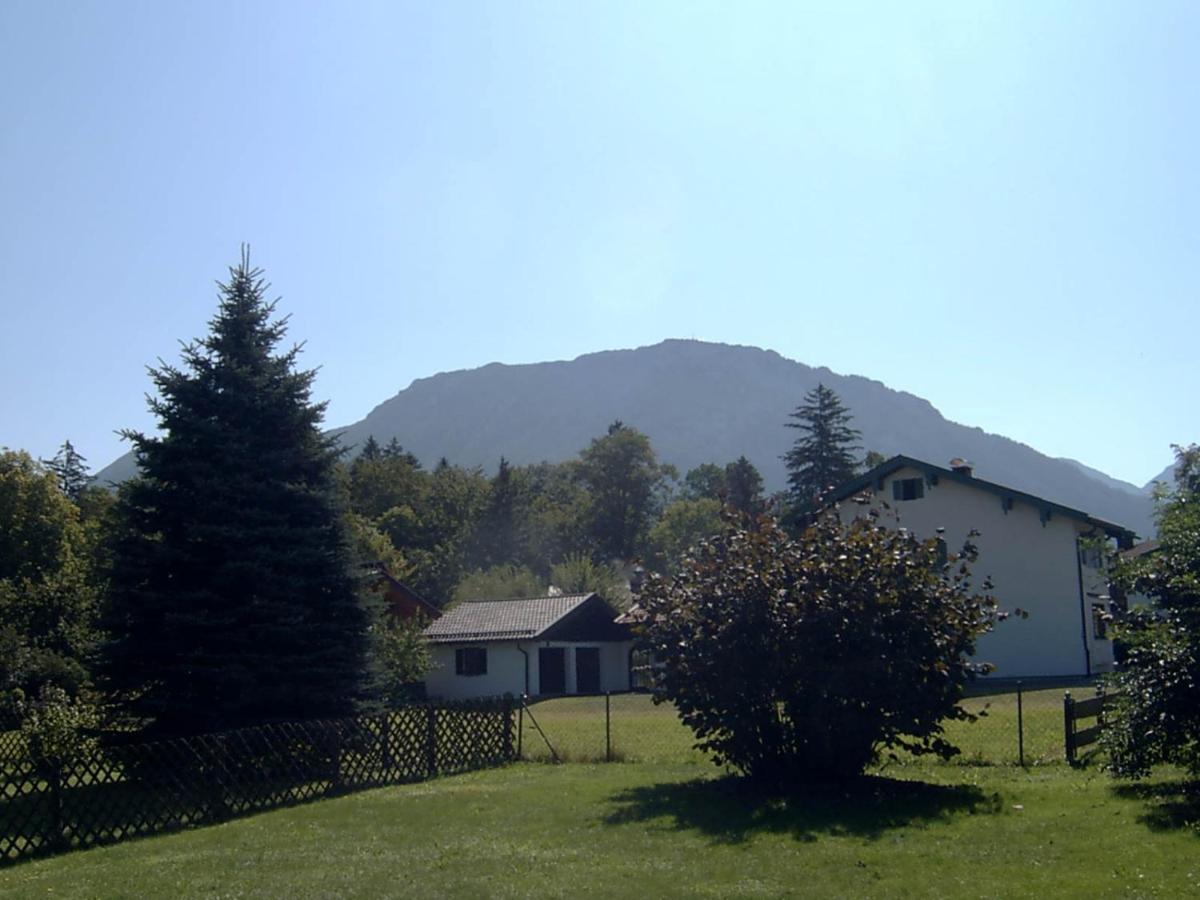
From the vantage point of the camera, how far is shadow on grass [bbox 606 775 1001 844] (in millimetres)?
12344

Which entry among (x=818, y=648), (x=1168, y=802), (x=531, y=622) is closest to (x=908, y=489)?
(x=531, y=622)

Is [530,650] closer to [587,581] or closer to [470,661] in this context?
[470,661]

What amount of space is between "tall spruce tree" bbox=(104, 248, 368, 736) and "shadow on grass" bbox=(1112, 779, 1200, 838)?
1318 cm

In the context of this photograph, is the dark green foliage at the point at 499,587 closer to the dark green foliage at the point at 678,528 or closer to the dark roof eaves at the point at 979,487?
the dark roof eaves at the point at 979,487

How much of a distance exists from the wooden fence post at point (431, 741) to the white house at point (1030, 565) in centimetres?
2173

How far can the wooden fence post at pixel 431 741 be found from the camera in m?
19.1

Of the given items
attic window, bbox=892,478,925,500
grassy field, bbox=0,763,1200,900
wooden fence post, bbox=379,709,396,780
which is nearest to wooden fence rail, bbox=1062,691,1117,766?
grassy field, bbox=0,763,1200,900

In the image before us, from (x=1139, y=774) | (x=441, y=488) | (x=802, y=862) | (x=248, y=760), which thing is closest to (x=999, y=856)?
(x=802, y=862)

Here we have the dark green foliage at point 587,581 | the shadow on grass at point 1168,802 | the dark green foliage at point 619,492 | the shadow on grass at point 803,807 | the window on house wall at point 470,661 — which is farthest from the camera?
the dark green foliage at point 619,492

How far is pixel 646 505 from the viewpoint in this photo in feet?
335

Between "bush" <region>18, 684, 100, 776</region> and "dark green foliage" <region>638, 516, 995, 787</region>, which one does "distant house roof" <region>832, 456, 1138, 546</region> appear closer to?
"dark green foliage" <region>638, 516, 995, 787</region>

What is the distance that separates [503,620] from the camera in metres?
47.8

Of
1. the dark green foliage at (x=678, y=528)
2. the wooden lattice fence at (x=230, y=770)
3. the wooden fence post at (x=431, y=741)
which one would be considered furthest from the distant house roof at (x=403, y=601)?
the dark green foliage at (x=678, y=528)

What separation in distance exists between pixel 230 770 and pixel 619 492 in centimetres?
8519
